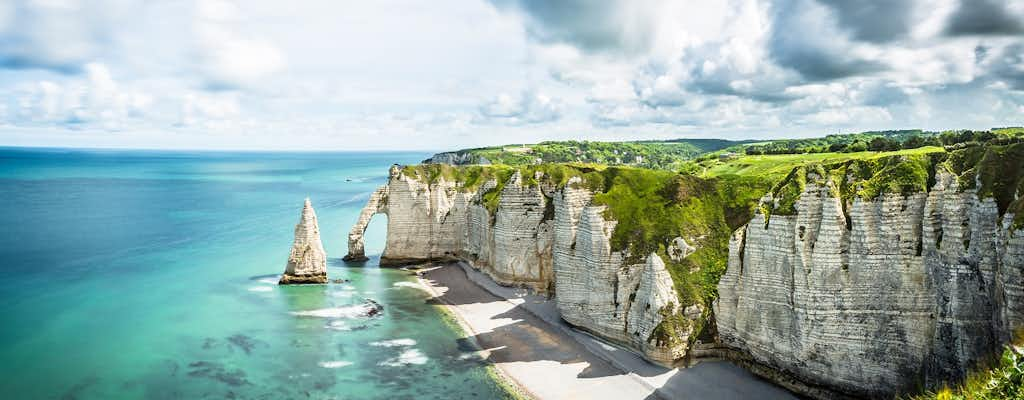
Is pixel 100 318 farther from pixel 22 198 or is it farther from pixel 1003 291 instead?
pixel 22 198

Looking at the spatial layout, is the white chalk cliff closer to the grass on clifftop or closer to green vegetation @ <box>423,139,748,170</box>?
the grass on clifftop

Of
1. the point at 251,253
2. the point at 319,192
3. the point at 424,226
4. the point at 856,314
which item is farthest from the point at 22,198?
the point at 856,314

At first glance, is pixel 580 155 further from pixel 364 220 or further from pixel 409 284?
pixel 409 284

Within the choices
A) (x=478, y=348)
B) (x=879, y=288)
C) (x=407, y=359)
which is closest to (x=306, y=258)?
(x=407, y=359)

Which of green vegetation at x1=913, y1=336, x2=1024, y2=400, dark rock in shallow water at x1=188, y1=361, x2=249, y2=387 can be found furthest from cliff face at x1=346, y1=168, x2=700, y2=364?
dark rock in shallow water at x1=188, y1=361, x2=249, y2=387

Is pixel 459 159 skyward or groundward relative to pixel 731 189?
groundward

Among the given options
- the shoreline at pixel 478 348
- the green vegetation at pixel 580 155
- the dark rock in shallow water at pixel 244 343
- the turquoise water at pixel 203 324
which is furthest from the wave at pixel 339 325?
the green vegetation at pixel 580 155

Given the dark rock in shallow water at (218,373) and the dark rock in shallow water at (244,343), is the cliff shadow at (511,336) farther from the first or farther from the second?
the dark rock in shallow water at (244,343)
